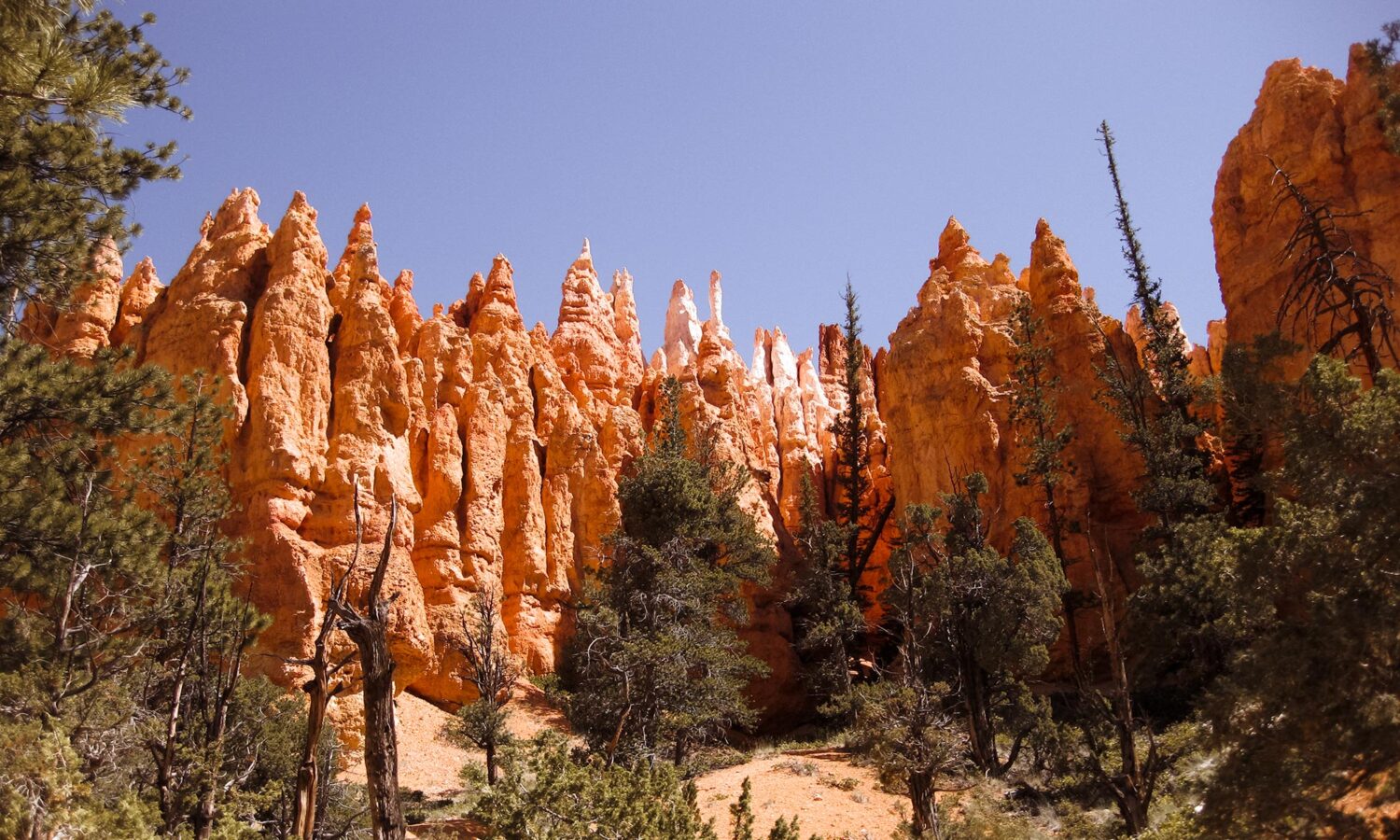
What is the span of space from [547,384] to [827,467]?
52.6 ft

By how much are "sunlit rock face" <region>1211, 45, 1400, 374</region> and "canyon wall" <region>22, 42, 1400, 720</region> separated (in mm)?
87

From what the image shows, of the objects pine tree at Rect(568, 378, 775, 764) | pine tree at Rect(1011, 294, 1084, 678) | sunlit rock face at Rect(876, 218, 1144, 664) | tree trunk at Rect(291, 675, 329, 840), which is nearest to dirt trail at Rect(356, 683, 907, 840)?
pine tree at Rect(568, 378, 775, 764)

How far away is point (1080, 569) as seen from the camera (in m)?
33.2

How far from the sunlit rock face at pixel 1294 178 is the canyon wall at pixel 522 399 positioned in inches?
3.4

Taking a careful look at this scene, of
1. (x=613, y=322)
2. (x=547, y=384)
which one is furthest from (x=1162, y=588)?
(x=613, y=322)

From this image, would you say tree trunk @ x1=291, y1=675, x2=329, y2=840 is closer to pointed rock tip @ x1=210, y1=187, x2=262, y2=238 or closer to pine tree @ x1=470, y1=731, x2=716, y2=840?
pine tree @ x1=470, y1=731, x2=716, y2=840

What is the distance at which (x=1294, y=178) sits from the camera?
31.8 meters

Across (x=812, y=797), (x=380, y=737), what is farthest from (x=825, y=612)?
(x=380, y=737)

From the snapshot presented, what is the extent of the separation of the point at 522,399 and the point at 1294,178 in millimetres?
27784

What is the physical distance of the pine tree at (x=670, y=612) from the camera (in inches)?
908

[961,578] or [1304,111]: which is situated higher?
[1304,111]

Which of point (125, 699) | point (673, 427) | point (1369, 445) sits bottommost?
point (125, 699)

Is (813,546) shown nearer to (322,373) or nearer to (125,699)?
(322,373)

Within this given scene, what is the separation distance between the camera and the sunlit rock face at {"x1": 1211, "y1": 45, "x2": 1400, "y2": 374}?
29.3 meters
